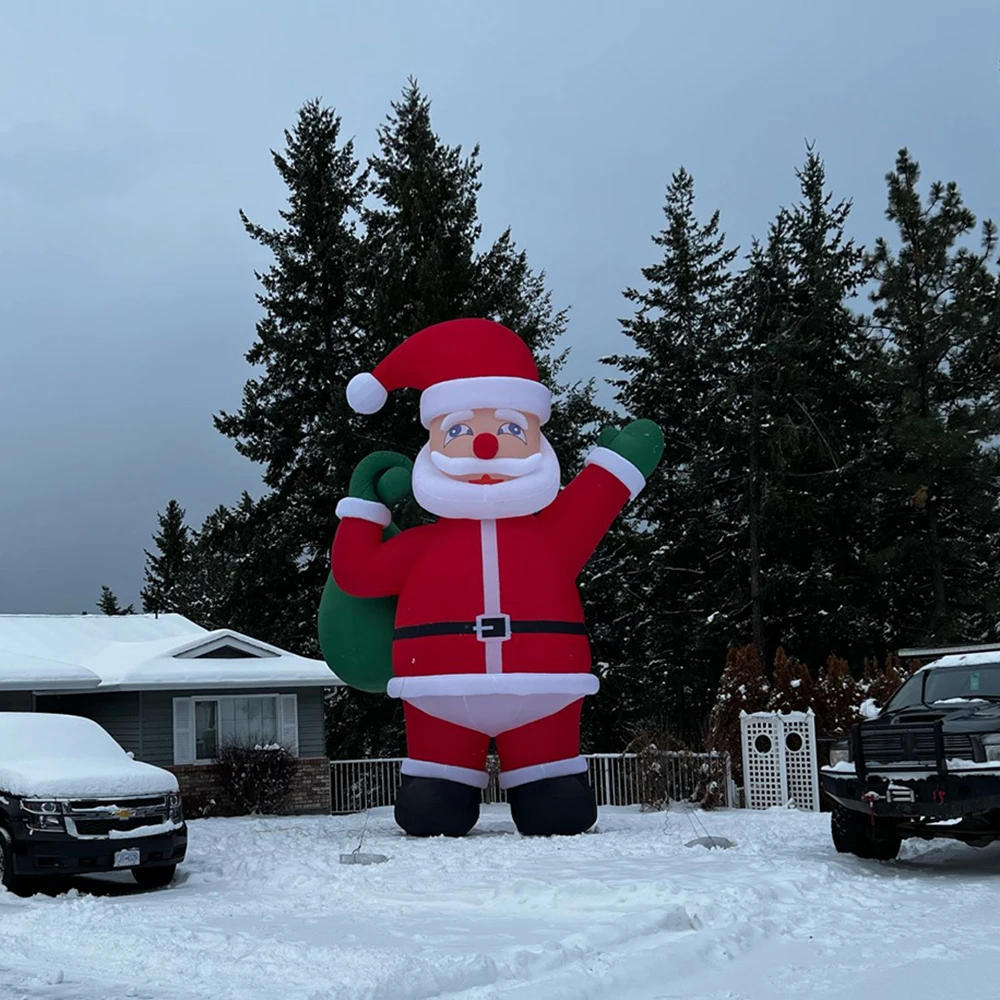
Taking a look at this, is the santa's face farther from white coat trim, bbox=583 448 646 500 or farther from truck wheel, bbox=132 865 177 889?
truck wheel, bbox=132 865 177 889

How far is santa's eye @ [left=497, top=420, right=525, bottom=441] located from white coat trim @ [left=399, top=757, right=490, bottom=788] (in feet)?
12.5

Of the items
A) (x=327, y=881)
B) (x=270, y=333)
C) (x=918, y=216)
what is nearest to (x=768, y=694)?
(x=327, y=881)

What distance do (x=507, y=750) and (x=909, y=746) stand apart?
5.07 m

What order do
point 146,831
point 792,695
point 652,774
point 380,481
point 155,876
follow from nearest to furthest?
point 146,831
point 155,876
point 380,481
point 652,774
point 792,695

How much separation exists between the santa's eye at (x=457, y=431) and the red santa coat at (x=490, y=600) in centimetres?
96

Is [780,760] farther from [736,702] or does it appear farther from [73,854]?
[73,854]

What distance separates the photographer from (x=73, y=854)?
10719 millimetres

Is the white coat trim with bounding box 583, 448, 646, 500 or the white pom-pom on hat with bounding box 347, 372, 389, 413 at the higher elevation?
the white pom-pom on hat with bounding box 347, 372, 389, 413

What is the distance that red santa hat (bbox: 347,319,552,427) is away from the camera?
14461mm

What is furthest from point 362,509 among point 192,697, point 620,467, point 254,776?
point 254,776

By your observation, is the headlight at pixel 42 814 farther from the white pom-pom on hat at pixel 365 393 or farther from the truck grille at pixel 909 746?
the truck grille at pixel 909 746

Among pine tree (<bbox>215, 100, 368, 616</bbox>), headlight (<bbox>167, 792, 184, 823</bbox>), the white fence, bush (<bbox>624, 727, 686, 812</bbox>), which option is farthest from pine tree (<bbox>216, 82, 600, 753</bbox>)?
headlight (<bbox>167, 792, 184, 823</bbox>)

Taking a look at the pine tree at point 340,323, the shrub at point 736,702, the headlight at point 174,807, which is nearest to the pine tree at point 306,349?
the pine tree at point 340,323

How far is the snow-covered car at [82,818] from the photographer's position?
10688 mm
